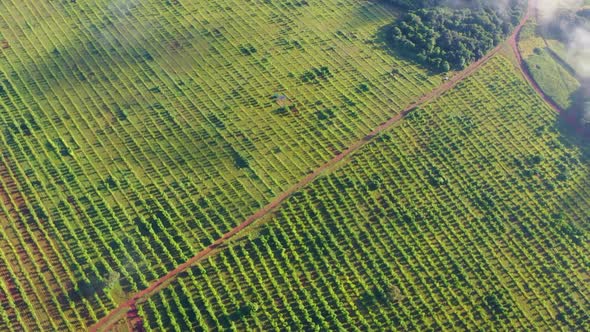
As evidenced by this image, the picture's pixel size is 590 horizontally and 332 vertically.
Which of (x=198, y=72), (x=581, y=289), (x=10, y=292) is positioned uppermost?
(x=198, y=72)

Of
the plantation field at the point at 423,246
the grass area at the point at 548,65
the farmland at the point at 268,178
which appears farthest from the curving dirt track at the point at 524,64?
the plantation field at the point at 423,246

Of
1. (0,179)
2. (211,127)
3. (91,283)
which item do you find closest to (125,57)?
(211,127)

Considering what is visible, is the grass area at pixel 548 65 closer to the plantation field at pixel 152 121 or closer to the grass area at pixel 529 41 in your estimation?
the grass area at pixel 529 41

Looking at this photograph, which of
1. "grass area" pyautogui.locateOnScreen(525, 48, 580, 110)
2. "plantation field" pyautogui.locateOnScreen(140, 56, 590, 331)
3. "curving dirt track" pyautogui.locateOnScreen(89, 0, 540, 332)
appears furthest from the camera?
"grass area" pyautogui.locateOnScreen(525, 48, 580, 110)

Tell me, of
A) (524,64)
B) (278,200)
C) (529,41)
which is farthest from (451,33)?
(278,200)

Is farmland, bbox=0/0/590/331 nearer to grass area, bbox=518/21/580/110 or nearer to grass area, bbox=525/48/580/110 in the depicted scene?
grass area, bbox=525/48/580/110

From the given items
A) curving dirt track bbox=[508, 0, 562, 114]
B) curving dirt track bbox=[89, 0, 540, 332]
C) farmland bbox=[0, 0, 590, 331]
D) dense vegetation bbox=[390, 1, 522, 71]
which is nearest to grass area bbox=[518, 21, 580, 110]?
curving dirt track bbox=[508, 0, 562, 114]

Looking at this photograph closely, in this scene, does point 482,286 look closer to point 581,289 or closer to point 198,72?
point 581,289
